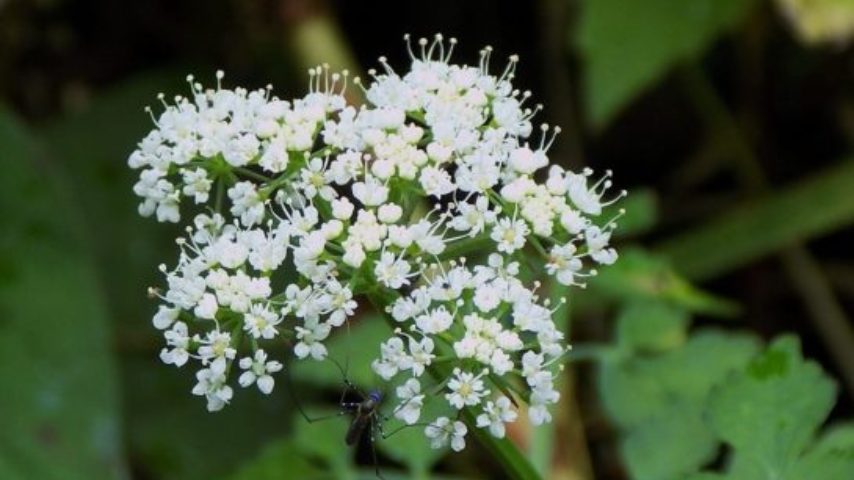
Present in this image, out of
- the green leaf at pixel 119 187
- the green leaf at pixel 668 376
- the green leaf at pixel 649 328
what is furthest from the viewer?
the green leaf at pixel 119 187

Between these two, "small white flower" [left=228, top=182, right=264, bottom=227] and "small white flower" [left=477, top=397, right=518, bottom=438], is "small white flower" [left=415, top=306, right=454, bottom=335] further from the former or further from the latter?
"small white flower" [left=228, top=182, right=264, bottom=227]

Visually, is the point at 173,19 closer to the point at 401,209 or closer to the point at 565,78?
the point at 565,78

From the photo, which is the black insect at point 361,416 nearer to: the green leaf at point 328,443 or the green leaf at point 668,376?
the green leaf at point 328,443

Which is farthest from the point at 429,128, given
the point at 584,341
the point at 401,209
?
the point at 584,341

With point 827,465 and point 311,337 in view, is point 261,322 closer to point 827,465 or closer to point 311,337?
point 311,337

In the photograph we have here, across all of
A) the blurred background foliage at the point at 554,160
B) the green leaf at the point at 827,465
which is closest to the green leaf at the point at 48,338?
the blurred background foliage at the point at 554,160
